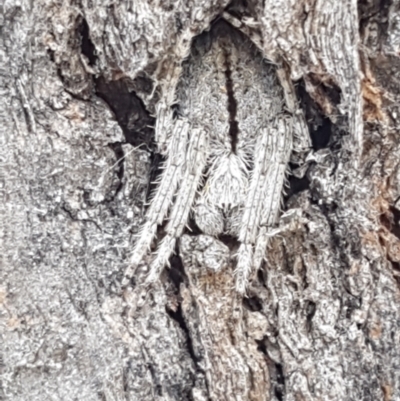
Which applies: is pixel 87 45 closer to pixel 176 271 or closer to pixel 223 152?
pixel 223 152

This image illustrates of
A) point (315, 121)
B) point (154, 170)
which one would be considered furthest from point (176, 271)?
point (315, 121)

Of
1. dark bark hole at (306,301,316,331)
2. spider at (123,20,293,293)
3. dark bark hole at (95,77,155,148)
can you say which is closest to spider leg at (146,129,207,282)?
spider at (123,20,293,293)

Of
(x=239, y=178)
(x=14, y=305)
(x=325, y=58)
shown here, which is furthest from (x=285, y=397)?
(x=325, y=58)

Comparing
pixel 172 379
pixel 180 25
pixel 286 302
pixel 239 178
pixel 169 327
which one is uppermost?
pixel 180 25

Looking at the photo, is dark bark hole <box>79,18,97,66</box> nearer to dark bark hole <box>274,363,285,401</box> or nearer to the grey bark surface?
the grey bark surface

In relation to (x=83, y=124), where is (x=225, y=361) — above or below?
below

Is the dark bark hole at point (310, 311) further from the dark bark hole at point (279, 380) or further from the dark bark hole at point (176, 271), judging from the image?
the dark bark hole at point (176, 271)

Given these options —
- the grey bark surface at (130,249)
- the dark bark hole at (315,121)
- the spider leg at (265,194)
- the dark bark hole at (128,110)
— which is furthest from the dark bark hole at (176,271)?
the dark bark hole at (315,121)

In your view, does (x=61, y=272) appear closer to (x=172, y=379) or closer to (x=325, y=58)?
(x=172, y=379)
